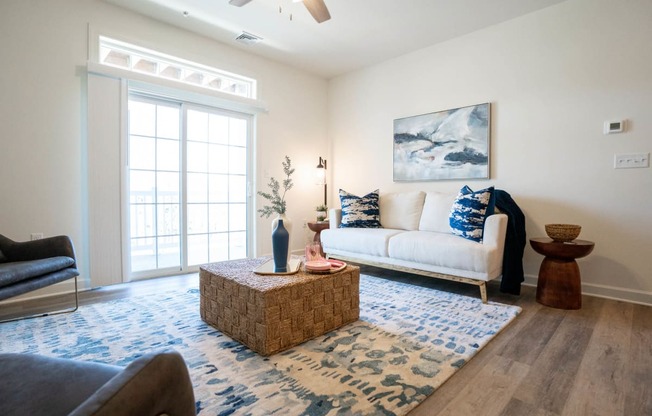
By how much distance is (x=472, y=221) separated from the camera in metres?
3.00

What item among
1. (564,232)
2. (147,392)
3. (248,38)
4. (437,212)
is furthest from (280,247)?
(248,38)

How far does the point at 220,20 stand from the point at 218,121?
117 cm

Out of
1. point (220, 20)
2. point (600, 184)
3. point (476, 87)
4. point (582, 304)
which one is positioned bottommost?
point (582, 304)

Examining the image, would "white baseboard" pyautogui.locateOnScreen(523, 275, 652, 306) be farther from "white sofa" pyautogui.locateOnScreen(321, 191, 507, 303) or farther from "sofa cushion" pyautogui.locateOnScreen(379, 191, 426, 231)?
"sofa cushion" pyautogui.locateOnScreen(379, 191, 426, 231)

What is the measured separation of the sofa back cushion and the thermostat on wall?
1.43 metres

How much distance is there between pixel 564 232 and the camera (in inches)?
103

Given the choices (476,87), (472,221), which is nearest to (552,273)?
(472,221)

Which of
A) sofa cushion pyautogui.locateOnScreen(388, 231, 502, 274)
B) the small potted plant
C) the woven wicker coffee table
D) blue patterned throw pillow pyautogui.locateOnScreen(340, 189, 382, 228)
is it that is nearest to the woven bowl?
sofa cushion pyautogui.locateOnScreen(388, 231, 502, 274)

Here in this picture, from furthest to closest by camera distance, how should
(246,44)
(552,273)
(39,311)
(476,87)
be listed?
(246,44)
(476,87)
(552,273)
(39,311)

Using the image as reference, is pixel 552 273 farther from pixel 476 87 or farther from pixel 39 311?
pixel 39 311

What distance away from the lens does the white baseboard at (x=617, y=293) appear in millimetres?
2776

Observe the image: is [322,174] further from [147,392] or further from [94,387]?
[147,392]

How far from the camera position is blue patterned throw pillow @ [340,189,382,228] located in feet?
13.2

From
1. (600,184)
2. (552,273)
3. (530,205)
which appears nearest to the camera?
(552,273)
